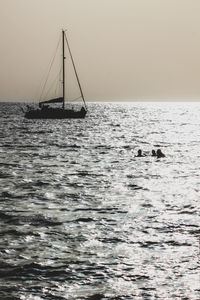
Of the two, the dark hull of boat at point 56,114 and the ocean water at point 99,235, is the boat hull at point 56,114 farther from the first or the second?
the ocean water at point 99,235

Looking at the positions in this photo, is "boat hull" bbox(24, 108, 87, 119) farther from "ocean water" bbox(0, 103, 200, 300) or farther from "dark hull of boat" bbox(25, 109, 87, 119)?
"ocean water" bbox(0, 103, 200, 300)

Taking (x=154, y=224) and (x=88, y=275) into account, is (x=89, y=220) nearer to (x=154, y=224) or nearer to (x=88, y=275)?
(x=154, y=224)

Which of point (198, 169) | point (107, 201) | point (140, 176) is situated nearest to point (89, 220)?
point (107, 201)

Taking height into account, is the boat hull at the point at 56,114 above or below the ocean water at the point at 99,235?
above

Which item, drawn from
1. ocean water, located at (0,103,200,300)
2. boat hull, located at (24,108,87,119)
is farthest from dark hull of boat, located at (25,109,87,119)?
ocean water, located at (0,103,200,300)

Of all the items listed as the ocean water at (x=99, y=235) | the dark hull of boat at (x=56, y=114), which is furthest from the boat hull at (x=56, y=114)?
the ocean water at (x=99, y=235)

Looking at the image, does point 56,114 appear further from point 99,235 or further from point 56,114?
point 99,235

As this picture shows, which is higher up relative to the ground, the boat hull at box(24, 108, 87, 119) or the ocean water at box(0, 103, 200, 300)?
the boat hull at box(24, 108, 87, 119)

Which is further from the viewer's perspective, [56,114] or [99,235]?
[56,114]

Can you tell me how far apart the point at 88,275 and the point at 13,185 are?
17.5 meters

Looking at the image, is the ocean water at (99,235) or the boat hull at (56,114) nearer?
the ocean water at (99,235)

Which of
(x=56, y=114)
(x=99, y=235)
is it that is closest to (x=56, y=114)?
(x=56, y=114)

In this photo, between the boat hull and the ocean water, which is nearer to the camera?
the ocean water

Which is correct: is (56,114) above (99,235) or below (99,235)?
above
